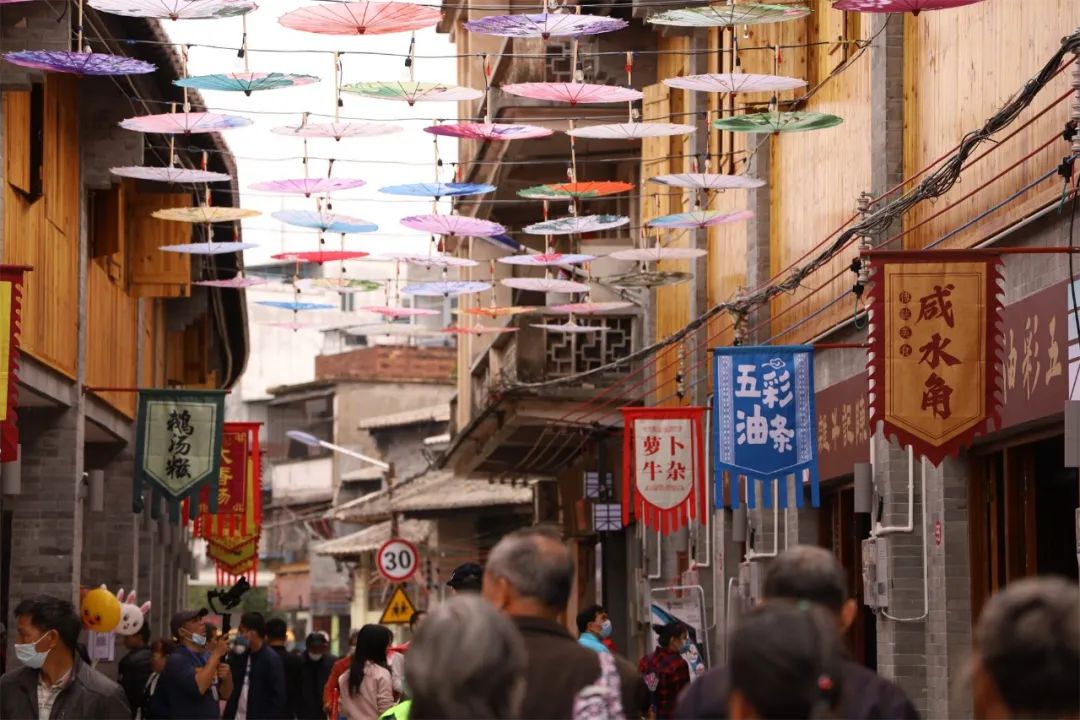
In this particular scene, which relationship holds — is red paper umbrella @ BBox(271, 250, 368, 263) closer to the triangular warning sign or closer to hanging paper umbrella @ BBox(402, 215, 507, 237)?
hanging paper umbrella @ BBox(402, 215, 507, 237)

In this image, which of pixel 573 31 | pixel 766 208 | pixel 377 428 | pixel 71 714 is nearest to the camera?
pixel 71 714

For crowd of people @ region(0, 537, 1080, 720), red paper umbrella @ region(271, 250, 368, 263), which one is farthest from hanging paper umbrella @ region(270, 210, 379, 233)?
crowd of people @ region(0, 537, 1080, 720)

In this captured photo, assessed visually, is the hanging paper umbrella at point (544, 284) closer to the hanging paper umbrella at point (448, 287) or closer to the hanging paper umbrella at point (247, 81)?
the hanging paper umbrella at point (448, 287)

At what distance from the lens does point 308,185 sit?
57.7 ft

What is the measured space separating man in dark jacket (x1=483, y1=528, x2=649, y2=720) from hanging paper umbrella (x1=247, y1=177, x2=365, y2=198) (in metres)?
11.3

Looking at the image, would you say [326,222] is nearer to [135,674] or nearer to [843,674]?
[135,674]

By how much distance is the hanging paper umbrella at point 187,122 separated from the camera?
1598 cm

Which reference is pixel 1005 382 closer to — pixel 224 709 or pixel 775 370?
pixel 775 370

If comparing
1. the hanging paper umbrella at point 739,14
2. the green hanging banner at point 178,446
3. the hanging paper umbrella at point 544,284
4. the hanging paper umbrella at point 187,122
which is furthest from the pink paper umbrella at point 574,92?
the green hanging banner at point 178,446

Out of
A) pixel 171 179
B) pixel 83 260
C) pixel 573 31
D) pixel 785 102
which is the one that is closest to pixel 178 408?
pixel 83 260

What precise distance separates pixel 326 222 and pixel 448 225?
1.42 metres

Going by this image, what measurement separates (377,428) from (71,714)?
2031 inches

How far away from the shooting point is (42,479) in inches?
880

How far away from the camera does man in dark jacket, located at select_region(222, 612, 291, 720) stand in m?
17.2
